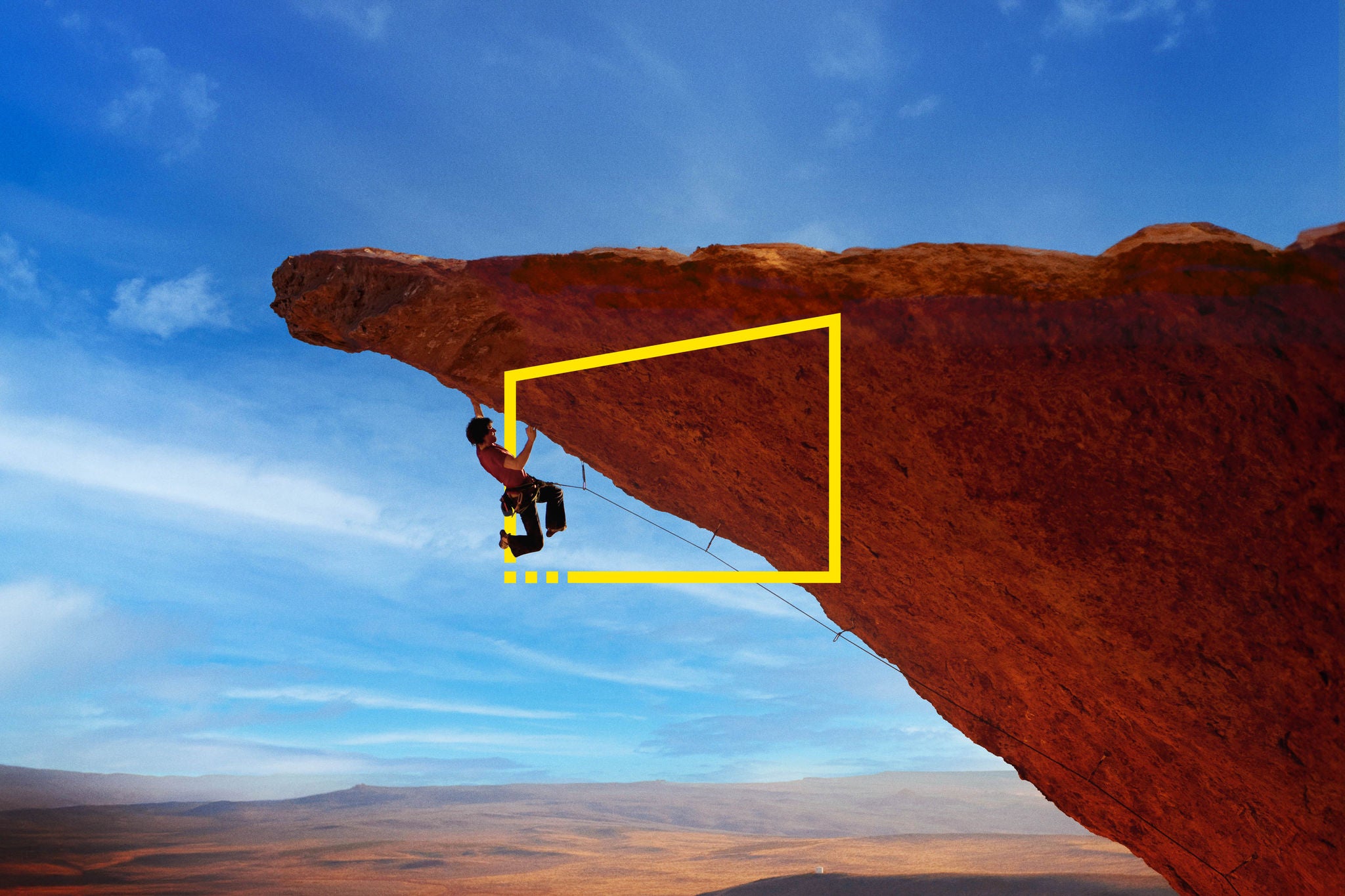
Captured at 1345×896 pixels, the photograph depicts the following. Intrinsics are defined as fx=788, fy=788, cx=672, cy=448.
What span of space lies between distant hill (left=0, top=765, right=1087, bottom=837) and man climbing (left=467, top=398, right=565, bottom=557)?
65.0 m

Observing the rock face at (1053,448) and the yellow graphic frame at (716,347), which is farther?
the yellow graphic frame at (716,347)

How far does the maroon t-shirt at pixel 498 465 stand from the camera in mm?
7316

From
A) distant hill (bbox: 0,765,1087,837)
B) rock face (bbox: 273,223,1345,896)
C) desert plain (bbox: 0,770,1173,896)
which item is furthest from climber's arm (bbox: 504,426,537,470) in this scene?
distant hill (bbox: 0,765,1087,837)

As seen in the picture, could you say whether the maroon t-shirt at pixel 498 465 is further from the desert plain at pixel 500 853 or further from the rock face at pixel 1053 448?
the desert plain at pixel 500 853

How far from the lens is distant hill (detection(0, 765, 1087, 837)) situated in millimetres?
67750

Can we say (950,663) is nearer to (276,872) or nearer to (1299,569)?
(1299,569)

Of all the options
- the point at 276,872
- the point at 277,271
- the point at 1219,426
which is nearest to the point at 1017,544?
the point at 1219,426

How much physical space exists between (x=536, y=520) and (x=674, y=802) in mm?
91591

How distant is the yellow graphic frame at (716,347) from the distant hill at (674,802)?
65.1 meters

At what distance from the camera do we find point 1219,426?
5727 mm

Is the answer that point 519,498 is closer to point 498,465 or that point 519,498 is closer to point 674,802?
point 498,465

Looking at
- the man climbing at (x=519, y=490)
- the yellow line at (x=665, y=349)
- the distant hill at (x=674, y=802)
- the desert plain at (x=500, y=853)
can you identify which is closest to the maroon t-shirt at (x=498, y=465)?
the man climbing at (x=519, y=490)

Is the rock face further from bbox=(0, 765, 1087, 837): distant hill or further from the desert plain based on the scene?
bbox=(0, 765, 1087, 837): distant hill

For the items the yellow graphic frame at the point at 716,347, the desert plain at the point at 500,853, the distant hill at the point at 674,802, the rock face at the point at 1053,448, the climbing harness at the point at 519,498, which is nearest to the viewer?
the rock face at the point at 1053,448
